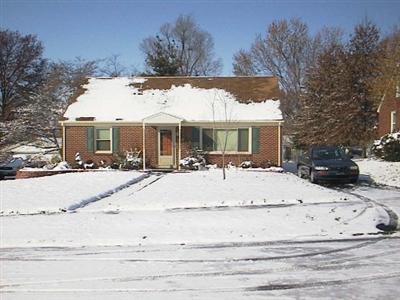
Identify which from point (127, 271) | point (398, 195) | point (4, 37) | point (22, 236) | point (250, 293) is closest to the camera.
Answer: point (250, 293)

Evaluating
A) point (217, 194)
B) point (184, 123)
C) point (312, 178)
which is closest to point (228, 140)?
point (184, 123)

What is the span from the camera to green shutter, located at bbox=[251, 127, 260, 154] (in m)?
24.8

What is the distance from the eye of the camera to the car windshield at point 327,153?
2017 centimetres

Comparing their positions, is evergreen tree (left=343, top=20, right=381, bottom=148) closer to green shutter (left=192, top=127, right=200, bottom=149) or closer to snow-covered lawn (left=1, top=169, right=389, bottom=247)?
green shutter (left=192, top=127, right=200, bottom=149)

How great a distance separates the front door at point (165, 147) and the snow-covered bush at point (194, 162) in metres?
1.18

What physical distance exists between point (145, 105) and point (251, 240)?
1862cm

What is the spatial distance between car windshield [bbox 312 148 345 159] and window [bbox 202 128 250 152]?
5106mm

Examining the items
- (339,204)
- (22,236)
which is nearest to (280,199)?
(339,204)

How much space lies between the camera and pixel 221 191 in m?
15.9

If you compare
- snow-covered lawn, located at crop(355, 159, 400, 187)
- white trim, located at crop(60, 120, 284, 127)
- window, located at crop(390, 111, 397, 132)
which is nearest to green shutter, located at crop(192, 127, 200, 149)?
white trim, located at crop(60, 120, 284, 127)

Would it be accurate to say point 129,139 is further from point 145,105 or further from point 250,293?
point 250,293

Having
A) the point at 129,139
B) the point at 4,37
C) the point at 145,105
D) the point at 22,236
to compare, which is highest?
the point at 4,37

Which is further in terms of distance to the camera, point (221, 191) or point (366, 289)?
point (221, 191)

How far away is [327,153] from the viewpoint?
20422mm
